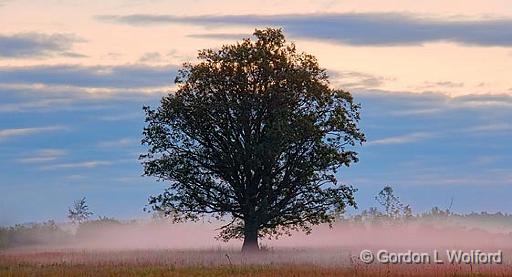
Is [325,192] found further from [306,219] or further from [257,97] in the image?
[257,97]

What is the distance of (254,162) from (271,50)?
8101mm

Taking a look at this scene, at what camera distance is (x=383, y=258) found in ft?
189

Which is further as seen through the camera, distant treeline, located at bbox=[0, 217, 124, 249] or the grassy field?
distant treeline, located at bbox=[0, 217, 124, 249]

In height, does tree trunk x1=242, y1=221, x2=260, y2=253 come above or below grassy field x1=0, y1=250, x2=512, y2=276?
above

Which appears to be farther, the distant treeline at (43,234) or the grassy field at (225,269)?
the distant treeline at (43,234)

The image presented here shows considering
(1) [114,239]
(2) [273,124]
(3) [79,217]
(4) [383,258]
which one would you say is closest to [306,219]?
(2) [273,124]

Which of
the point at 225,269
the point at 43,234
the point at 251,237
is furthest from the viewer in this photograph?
the point at 43,234

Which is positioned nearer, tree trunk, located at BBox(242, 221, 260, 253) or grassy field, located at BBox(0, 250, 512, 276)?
grassy field, located at BBox(0, 250, 512, 276)

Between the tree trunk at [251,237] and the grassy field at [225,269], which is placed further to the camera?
the tree trunk at [251,237]

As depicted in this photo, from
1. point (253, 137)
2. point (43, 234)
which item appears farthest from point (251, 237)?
point (43, 234)

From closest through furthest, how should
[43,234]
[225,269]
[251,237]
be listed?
[225,269], [251,237], [43,234]

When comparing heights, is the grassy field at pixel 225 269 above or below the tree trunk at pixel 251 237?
below

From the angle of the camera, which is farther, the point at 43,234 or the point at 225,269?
the point at 43,234

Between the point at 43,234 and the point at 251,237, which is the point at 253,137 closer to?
the point at 251,237
